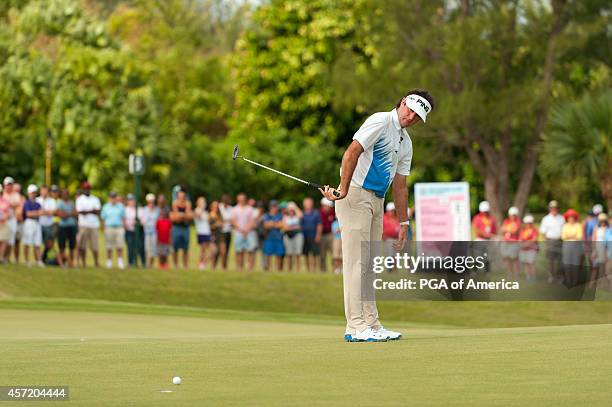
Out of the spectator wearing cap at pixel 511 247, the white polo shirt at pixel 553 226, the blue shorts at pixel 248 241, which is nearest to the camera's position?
the spectator wearing cap at pixel 511 247

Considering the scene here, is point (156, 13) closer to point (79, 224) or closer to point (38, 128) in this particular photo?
point (38, 128)

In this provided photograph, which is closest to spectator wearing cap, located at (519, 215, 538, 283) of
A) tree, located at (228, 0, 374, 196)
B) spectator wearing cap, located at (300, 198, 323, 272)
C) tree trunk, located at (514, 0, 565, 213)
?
spectator wearing cap, located at (300, 198, 323, 272)

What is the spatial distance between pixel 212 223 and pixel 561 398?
22518mm

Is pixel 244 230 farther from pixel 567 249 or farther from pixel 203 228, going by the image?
pixel 567 249

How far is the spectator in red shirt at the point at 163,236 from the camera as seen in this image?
92.4ft

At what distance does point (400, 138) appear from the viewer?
1094 cm

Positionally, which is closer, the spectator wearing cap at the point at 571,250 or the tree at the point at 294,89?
the spectator wearing cap at the point at 571,250

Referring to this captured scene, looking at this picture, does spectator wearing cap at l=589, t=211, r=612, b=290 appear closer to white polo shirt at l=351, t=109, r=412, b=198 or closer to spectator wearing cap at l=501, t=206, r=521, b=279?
spectator wearing cap at l=501, t=206, r=521, b=279

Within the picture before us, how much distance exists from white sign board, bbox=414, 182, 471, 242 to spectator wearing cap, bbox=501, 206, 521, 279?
2.60 meters

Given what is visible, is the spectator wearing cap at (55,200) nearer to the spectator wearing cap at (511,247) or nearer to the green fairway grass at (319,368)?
the spectator wearing cap at (511,247)

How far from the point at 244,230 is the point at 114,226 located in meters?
2.89

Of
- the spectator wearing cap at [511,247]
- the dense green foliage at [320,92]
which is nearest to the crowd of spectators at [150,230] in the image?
the spectator wearing cap at [511,247]

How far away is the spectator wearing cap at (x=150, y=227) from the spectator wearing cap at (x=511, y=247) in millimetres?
7311

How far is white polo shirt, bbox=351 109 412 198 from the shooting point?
35.0ft
